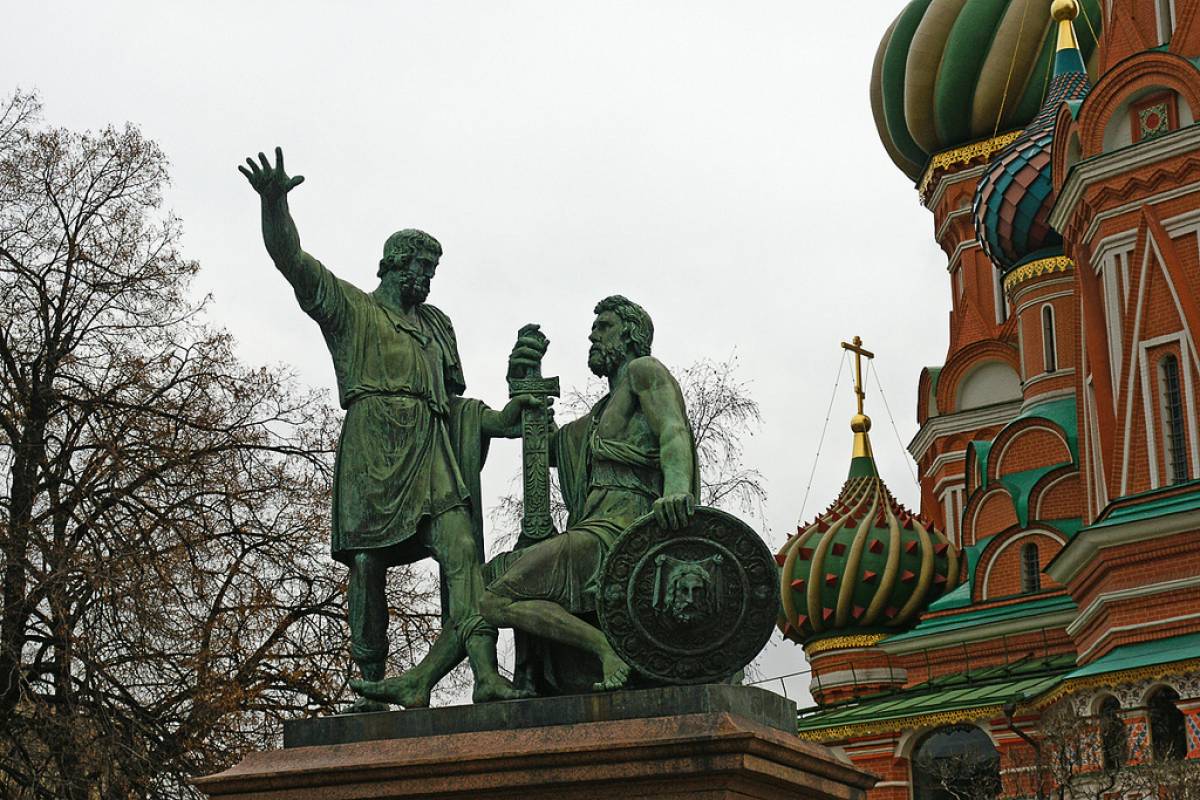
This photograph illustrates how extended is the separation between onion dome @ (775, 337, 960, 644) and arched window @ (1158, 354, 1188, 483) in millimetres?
9200

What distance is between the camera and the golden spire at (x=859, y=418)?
3733cm

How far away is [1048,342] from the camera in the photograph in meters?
33.0

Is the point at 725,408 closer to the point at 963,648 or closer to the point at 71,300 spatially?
the point at 963,648

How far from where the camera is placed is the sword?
9461 mm

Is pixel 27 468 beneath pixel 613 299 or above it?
above

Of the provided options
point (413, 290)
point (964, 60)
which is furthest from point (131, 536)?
point (964, 60)

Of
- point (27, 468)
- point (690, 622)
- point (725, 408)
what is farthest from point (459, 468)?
point (725, 408)

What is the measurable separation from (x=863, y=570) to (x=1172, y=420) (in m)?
9.53

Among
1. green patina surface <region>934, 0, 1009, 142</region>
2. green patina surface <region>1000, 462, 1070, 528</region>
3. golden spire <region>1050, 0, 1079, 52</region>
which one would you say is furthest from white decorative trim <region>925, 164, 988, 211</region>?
green patina surface <region>1000, 462, 1070, 528</region>

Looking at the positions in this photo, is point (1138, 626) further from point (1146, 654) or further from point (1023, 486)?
point (1023, 486)

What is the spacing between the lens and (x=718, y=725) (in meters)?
8.20

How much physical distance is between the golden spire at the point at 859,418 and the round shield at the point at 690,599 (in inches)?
1127

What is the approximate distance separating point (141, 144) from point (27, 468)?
3.86 meters

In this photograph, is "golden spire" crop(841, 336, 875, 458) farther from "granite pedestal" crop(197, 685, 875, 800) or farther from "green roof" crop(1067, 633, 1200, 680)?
"granite pedestal" crop(197, 685, 875, 800)
